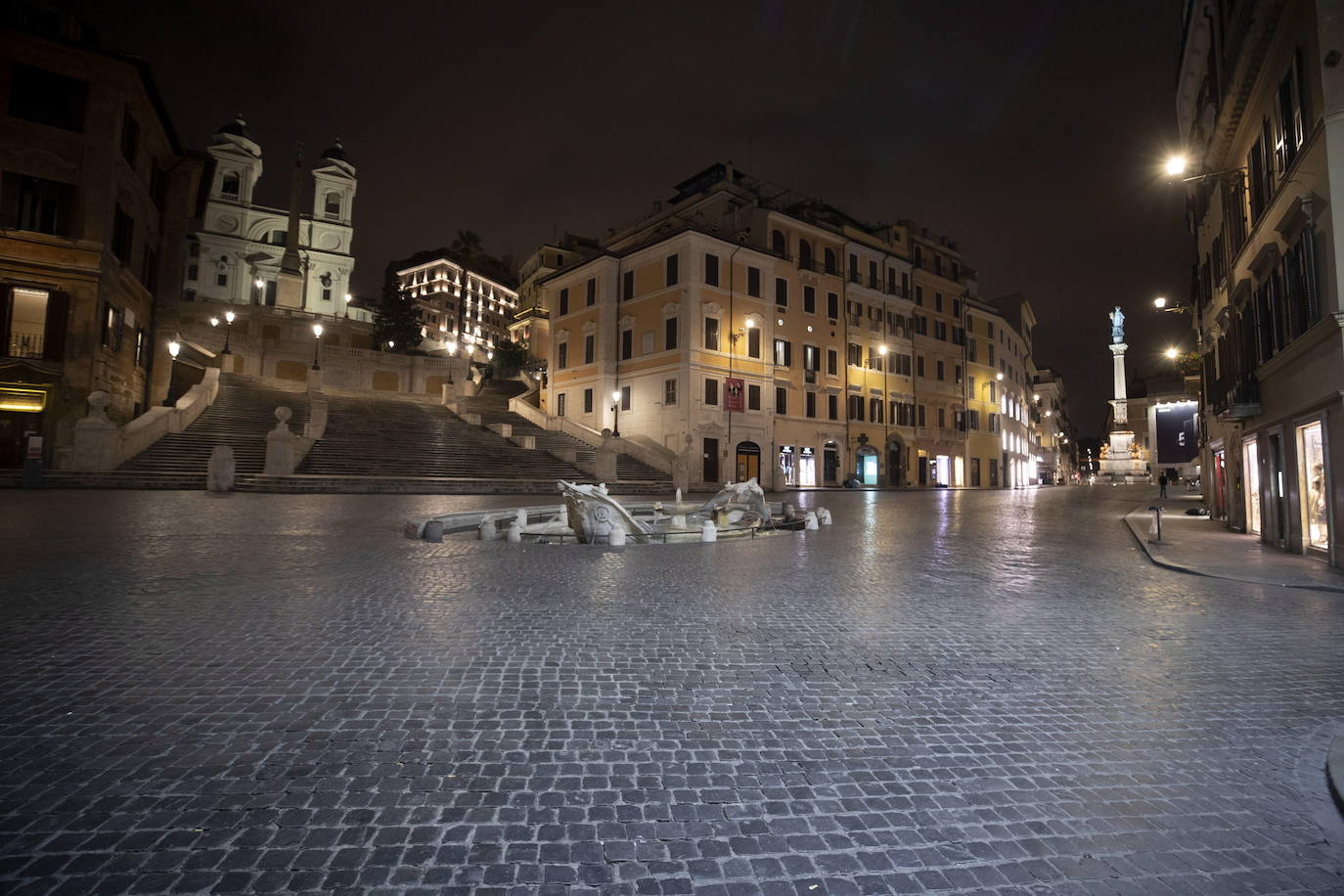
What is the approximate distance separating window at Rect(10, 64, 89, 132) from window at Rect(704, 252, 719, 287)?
2905 centimetres

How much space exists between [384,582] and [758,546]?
21.9ft

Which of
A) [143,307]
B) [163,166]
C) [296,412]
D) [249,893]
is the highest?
[163,166]

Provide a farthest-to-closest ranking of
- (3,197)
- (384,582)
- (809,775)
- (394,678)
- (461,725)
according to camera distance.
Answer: (3,197) < (384,582) < (394,678) < (461,725) < (809,775)

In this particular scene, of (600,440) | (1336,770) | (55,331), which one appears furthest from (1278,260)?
(55,331)

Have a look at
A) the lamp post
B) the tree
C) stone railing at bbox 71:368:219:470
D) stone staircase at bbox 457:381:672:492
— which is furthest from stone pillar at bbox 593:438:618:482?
the tree

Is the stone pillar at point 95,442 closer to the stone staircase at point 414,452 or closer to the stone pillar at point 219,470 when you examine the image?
the stone pillar at point 219,470

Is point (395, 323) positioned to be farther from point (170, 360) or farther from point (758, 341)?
point (758, 341)

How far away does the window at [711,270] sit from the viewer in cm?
3769

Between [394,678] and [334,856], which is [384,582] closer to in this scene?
[394,678]

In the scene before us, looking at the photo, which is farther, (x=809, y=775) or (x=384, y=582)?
(x=384, y=582)

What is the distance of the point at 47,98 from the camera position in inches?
1032

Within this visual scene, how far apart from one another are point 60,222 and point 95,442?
37.5ft

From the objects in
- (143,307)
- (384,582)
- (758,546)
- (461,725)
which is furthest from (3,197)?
(461,725)

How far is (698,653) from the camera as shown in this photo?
491 centimetres
